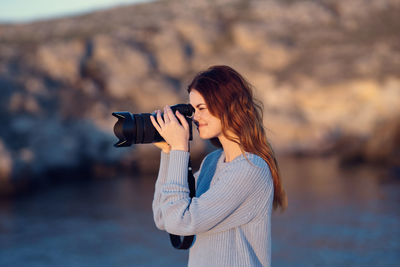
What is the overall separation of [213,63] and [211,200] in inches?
480

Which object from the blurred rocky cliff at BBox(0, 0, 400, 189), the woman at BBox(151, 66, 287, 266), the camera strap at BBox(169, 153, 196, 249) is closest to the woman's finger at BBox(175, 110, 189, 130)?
the woman at BBox(151, 66, 287, 266)

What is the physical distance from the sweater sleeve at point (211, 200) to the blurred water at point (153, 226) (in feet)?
11.3

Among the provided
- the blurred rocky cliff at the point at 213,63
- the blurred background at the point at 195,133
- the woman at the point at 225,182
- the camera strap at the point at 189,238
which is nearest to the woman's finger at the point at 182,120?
the woman at the point at 225,182

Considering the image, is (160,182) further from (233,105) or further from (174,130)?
(233,105)

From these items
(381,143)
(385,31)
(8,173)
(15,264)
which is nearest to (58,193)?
(8,173)

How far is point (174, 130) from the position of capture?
4.48 ft

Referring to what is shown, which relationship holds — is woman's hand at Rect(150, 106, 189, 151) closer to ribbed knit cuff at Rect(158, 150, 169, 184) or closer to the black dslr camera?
the black dslr camera

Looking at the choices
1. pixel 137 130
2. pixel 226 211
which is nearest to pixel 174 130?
pixel 137 130

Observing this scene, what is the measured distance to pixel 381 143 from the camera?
9.20m

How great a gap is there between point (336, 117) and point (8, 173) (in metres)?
7.46

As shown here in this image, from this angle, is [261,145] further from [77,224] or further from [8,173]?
[8,173]

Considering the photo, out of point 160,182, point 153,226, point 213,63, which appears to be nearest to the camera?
point 160,182

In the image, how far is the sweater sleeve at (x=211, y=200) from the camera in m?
1.26

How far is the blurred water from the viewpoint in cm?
485
